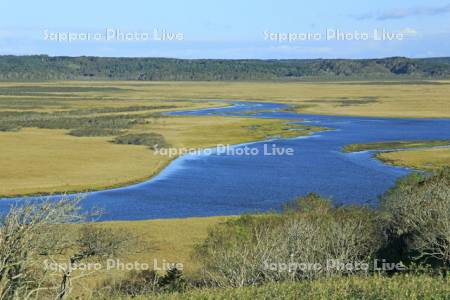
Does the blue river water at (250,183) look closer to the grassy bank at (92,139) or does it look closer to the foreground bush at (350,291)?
the grassy bank at (92,139)

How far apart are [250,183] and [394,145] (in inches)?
1102

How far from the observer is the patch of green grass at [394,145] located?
74.0 meters

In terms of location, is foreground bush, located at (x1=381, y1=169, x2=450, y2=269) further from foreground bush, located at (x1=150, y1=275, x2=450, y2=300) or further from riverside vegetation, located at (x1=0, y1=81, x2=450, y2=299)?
foreground bush, located at (x1=150, y1=275, x2=450, y2=300)

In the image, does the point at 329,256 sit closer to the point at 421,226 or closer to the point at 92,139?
the point at 421,226

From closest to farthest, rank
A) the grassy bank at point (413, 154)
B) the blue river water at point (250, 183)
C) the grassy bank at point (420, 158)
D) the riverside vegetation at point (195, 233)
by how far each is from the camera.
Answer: the riverside vegetation at point (195, 233) → the blue river water at point (250, 183) → the grassy bank at point (420, 158) → the grassy bank at point (413, 154)

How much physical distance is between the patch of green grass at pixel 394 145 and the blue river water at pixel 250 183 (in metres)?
1.67

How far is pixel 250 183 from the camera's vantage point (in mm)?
54594

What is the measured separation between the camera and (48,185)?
5219 centimetres

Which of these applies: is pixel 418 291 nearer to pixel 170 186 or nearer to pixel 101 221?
pixel 101 221

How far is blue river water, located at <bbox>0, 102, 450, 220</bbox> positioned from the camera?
4631cm

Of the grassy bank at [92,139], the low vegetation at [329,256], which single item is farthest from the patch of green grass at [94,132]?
the low vegetation at [329,256]

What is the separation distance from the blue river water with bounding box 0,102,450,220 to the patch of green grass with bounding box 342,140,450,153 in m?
1.67

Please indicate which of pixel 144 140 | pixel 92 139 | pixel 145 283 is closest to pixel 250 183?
pixel 144 140

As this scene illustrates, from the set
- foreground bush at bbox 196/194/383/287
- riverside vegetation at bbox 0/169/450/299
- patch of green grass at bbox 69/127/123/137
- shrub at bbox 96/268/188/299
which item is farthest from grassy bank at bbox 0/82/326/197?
shrub at bbox 96/268/188/299
